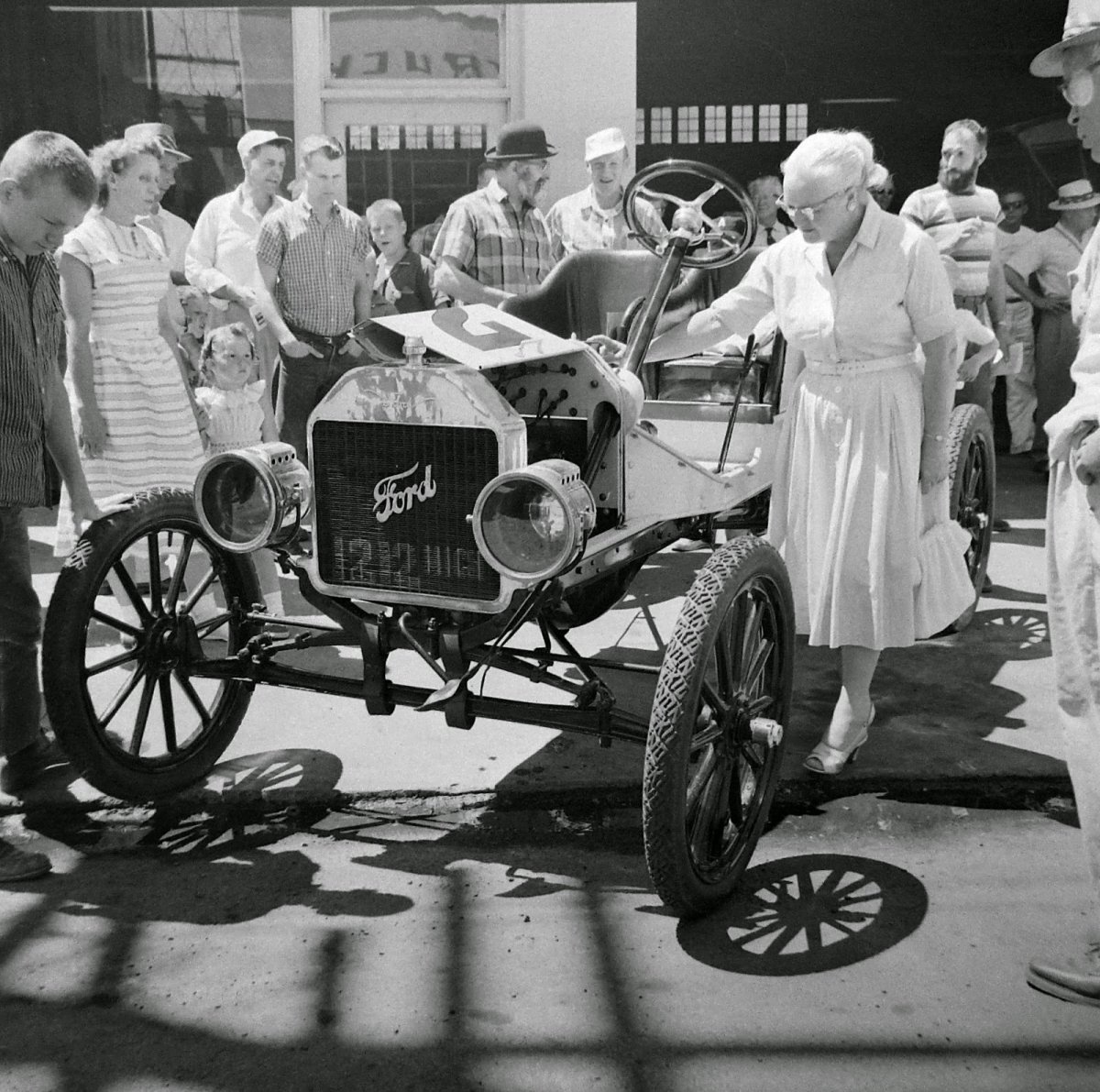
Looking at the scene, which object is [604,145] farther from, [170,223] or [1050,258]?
[1050,258]

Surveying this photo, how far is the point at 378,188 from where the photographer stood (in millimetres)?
9773

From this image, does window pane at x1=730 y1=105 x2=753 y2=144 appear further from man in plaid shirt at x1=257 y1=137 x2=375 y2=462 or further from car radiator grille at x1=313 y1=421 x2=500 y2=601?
car radiator grille at x1=313 y1=421 x2=500 y2=601

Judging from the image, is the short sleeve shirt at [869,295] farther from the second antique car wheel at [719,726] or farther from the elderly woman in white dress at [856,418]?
the second antique car wheel at [719,726]

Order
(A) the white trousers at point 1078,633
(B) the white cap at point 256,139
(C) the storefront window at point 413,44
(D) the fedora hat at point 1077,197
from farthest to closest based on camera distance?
(D) the fedora hat at point 1077,197 → (C) the storefront window at point 413,44 → (B) the white cap at point 256,139 → (A) the white trousers at point 1078,633

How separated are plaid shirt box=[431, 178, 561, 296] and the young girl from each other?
4.40 feet

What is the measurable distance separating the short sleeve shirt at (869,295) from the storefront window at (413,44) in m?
6.23

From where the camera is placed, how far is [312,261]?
628 centimetres

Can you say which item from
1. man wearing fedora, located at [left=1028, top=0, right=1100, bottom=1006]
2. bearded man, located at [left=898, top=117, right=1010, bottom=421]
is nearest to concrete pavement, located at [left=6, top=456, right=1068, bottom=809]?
man wearing fedora, located at [left=1028, top=0, right=1100, bottom=1006]

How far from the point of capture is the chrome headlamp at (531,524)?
9.61ft

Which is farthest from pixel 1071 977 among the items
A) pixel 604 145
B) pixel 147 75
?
pixel 147 75

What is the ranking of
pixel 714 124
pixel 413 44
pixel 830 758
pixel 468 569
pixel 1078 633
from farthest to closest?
pixel 714 124
pixel 413 44
pixel 830 758
pixel 468 569
pixel 1078 633


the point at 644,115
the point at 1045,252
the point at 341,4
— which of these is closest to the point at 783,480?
the point at 341,4

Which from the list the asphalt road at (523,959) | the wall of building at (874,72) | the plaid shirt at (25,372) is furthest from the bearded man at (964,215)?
the wall of building at (874,72)

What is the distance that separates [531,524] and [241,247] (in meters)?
4.22
